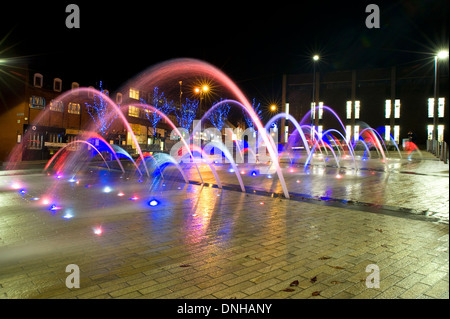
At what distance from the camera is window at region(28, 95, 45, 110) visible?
3803cm

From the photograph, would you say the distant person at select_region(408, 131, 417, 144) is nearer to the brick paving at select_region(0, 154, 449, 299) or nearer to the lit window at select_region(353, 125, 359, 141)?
the lit window at select_region(353, 125, 359, 141)

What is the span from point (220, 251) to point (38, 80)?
140ft

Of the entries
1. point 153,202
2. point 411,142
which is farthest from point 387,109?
point 153,202

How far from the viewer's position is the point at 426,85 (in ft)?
175

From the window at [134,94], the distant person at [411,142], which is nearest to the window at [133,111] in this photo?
the window at [134,94]

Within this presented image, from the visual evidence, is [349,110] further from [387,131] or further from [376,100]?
[387,131]

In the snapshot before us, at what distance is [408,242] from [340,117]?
2275 inches

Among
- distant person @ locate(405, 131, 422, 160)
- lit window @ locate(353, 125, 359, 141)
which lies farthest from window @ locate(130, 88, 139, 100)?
distant person @ locate(405, 131, 422, 160)

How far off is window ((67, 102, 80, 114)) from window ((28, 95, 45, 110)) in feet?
14.7

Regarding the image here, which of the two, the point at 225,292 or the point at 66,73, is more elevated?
the point at 66,73

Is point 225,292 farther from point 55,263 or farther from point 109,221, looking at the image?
point 109,221

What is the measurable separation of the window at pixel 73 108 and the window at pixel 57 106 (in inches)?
49.0

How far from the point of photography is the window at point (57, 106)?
135 feet

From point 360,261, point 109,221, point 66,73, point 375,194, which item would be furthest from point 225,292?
point 66,73
